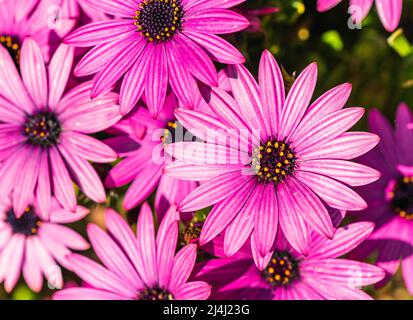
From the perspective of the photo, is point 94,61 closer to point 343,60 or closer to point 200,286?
point 200,286

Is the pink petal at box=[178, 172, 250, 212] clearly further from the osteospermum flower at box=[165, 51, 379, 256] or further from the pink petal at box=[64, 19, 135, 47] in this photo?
the pink petal at box=[64, 19, 135, 47]

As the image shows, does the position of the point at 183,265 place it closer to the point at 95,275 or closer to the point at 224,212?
the point at 224,212

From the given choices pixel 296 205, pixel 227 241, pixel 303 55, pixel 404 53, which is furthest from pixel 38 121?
pixel 404 53

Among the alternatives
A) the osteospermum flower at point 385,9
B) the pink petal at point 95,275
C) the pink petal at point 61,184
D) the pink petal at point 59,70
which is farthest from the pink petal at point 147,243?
the osteospermum flower at point 385,9

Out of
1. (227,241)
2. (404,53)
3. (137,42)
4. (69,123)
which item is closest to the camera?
(227,241)

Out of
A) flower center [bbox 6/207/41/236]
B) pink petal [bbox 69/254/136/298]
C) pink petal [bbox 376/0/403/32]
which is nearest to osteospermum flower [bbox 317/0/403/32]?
pink petal [bbox 376/0/403/32]

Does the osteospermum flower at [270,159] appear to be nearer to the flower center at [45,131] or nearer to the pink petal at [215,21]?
the pink petal at [215,21]

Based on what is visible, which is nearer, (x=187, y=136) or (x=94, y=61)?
(x=94, y=61)
